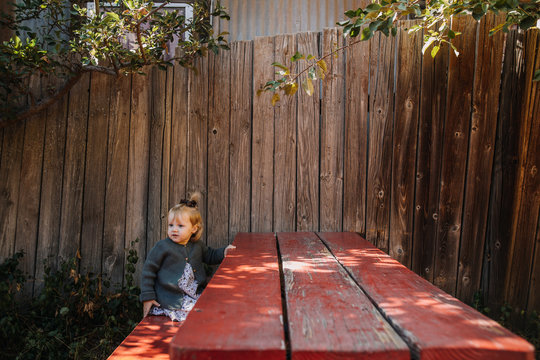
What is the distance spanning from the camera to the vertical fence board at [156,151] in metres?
3.36

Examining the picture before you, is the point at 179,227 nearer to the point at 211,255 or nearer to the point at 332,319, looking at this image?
the point at 211,255

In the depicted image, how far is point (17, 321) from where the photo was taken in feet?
10.2

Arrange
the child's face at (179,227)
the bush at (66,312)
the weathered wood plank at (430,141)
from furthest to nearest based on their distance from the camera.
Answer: the weathered wood plank at (430,141)
the bush at (66,312)
the child's face at (179,227)

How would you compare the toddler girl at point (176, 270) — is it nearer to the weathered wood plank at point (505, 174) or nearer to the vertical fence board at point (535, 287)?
the weathered wood plank at point (505, 174)

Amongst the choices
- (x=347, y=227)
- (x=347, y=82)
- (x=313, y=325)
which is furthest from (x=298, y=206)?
(x=313, y=325)

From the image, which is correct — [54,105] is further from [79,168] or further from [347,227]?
[347,227]

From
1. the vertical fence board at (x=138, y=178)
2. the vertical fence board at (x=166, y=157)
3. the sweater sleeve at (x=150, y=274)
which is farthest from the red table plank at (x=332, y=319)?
the vertical fence board at (x=138, y=178)

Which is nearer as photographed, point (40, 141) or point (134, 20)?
point (134, 20)

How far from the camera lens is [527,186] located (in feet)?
10.4

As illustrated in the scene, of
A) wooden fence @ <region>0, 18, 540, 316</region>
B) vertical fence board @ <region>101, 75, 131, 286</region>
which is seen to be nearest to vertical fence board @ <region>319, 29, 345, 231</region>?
wooden fence @ <region>0, 18, 540, 316</region>

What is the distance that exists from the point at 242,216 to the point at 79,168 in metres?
1.49

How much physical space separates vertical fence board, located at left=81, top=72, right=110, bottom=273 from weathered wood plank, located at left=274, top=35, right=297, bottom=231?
151 centimetres

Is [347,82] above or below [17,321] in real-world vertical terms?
above

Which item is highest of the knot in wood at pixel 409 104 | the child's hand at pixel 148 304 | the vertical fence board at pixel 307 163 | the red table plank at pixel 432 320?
the knot in wood at pixel 409 104
